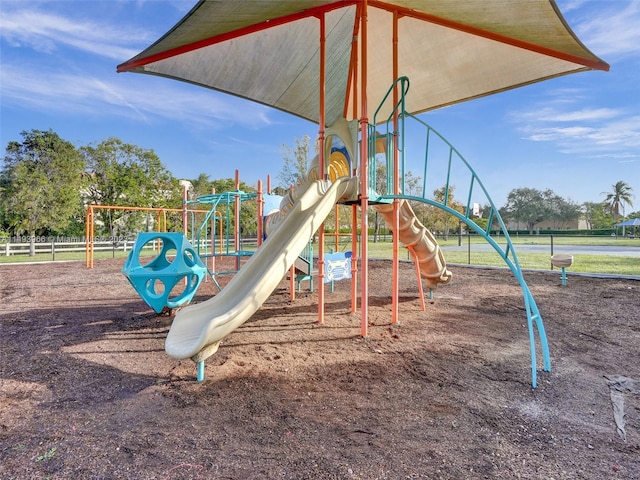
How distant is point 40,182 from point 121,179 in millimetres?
7534

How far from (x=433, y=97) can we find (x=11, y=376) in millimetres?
8169

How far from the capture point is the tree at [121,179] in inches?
1126

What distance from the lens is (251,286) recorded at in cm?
389

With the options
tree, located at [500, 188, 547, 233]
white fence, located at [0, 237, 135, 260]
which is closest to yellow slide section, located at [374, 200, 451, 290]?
white fence, located at [0, 237, 135, 260]

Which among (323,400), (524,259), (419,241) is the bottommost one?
(323,400)

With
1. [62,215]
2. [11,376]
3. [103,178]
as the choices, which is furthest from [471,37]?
[103,178]

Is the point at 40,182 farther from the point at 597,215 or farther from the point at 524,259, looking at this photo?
the point at 597,215

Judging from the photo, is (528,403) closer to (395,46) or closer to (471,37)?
(395,46)

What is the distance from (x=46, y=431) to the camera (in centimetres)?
263

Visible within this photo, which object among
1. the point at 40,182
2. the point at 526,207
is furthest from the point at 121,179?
the point at 526,207

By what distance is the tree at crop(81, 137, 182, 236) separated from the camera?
2861cm

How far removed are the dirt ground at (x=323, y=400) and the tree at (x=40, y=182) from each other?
19435mm

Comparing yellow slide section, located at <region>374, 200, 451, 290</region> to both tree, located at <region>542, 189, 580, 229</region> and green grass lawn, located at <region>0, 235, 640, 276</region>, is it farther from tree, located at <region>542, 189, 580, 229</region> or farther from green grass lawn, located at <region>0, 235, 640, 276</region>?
tree, located at <region>542, 189, 580, 229</region>

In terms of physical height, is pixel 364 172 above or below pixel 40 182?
below
